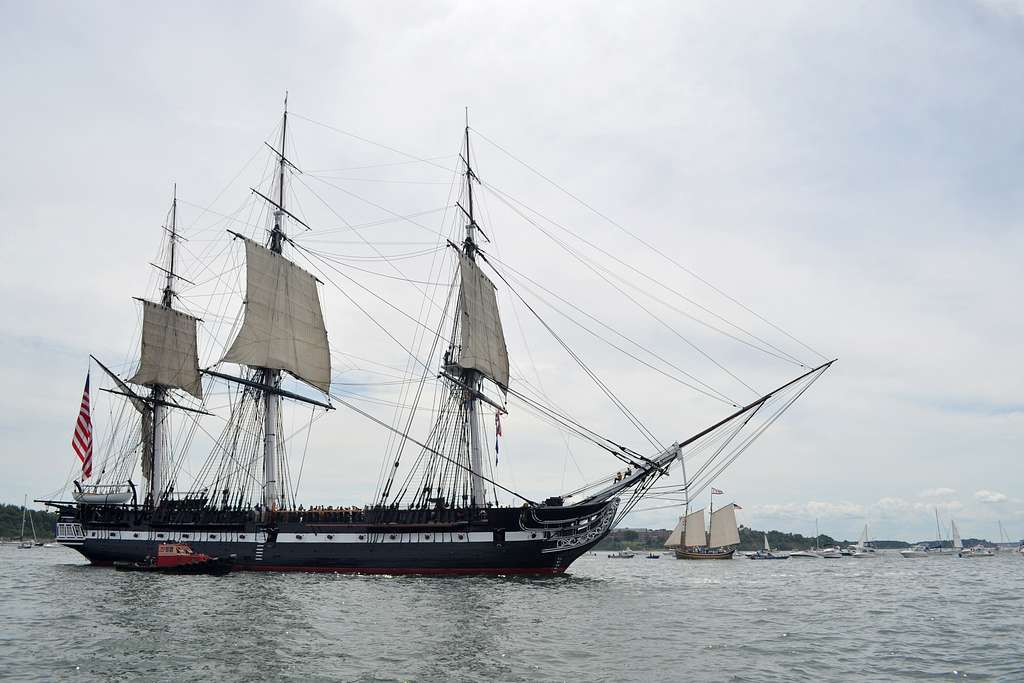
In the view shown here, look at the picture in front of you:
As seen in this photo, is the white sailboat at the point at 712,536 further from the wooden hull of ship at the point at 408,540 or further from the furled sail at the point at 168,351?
the furled sail at the point at 168,351

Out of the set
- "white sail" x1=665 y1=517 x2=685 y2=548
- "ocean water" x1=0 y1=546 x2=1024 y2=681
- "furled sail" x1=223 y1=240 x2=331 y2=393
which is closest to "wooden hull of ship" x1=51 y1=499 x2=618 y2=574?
"ocean water" x1=0 y1=546 x2=1024 y2=681

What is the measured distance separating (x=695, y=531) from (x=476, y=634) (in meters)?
103

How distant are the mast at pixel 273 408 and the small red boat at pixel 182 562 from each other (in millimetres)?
8103

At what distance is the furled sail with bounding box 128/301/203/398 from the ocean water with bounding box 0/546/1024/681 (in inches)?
1136

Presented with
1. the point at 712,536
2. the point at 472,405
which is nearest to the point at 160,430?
the point at 472,405

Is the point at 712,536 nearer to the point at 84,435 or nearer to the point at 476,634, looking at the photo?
the point at 84,435

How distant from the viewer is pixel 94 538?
58.3 meters

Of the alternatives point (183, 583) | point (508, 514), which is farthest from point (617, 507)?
point (183, 583)

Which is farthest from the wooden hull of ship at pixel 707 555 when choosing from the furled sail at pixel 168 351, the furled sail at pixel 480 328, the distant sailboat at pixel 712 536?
the furled sail at pixel 168 351

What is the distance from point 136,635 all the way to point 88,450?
132 ft

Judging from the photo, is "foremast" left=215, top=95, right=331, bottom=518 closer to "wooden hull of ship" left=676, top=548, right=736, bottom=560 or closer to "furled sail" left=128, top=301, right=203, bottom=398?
"furled sail" left=128, top=301, right=203, bottom=398

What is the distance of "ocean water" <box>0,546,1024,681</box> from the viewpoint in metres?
19.8

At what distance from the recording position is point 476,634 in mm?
24625

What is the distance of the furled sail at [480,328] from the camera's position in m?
55.1
